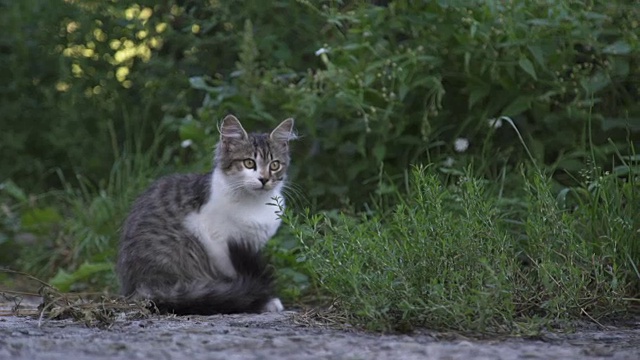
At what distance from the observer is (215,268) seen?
4422 millimetres

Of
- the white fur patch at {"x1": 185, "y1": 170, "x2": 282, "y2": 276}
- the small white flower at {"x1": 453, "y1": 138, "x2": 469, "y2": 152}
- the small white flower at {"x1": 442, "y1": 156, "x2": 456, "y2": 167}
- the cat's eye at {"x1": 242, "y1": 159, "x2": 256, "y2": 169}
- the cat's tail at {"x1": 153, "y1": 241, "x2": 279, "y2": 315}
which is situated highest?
the small white flower at {"x1": 453, "y1": 138, "x2": 469, "y2": 152}

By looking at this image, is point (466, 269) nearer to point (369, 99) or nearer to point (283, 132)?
point (283, 132)

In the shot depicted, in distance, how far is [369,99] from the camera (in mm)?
5301

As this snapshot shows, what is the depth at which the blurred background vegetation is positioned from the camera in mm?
4934

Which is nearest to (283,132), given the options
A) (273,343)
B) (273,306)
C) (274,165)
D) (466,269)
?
(274,165)

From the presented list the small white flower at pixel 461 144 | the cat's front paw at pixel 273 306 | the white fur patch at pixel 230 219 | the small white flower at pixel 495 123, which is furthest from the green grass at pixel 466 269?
the small white flower at pixel 461 144

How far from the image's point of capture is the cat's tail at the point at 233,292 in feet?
12.9

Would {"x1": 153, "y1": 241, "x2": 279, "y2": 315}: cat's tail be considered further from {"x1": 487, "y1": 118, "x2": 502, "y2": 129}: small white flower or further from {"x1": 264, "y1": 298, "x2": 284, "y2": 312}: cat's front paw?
{"x1": 487, "y1": 118, "x2": 502, "y2": 129}: small white flower

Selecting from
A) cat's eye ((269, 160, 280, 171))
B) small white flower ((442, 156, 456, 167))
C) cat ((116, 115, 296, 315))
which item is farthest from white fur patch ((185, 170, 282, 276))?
small white flower ((442, 156, 456, 167))

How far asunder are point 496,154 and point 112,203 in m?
2.31

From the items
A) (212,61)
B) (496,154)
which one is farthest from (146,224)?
(212,61)

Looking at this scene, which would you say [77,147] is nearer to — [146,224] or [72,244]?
[72,244]

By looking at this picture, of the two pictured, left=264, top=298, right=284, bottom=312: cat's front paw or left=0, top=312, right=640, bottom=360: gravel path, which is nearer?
left=0, top=312, right=640, bottom=360: gravel path

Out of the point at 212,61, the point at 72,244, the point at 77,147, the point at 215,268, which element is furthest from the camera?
the point at 77,147
